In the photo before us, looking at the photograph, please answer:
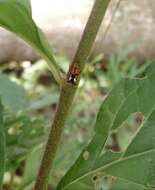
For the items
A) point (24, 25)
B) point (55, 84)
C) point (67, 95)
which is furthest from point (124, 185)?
point (55, 84)

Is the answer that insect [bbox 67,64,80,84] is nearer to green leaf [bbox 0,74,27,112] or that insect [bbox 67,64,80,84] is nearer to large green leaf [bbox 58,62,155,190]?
large green leaf [bbox 58,62,155,190]

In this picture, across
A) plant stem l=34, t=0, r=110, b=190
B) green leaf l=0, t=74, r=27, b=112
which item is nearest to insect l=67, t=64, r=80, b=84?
plant stem l=34, t=0, r=110, b=190

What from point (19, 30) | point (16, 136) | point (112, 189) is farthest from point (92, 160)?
point (16, 136)

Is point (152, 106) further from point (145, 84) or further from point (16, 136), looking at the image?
point (16, 136)

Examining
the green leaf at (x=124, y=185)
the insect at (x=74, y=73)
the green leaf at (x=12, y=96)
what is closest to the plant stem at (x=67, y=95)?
the insect at (x=74, y=73)

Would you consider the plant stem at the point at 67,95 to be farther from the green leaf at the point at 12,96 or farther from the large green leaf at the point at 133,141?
the green leaf at the point at 12,96
